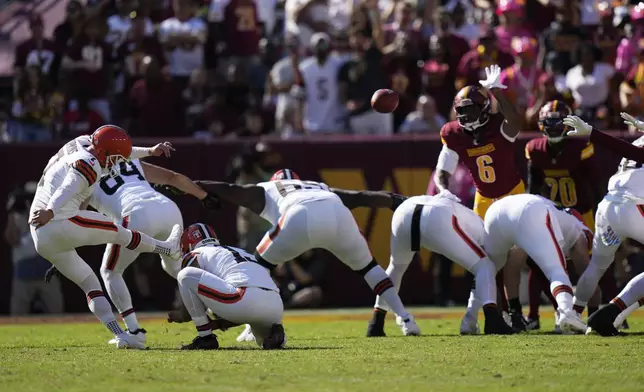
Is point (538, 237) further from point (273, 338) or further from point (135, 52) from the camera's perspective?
point (135, 52)

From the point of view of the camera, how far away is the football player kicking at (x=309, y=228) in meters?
9.87

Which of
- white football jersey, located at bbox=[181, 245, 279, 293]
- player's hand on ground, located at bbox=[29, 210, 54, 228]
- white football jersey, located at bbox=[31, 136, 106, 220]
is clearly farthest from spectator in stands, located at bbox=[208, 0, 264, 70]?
player's hand on ground, located at bbox=[29, 210, 54, 228]

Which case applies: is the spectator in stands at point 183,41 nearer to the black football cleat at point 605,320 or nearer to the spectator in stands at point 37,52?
the spectator in stands at point 37,52

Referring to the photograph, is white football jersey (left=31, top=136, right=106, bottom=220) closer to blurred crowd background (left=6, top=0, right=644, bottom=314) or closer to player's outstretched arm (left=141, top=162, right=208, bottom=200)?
player's outstretched arm (left=141, top=162, right=208, bottom=200)

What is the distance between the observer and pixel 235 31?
1678 cm

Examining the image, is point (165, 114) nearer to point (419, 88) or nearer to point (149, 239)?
point (419, 88)

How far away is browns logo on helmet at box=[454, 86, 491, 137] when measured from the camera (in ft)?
35.2

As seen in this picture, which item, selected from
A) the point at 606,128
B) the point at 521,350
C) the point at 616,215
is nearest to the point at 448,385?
the point at 521,350

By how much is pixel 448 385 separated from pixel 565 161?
4.88m

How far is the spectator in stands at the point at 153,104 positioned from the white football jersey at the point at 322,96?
176cm

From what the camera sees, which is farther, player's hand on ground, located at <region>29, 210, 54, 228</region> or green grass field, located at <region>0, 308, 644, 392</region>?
player's hand on ground, located at <region>29, 210, 54, 228</region>

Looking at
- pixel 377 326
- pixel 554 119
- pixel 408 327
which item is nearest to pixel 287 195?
pixel 377 326

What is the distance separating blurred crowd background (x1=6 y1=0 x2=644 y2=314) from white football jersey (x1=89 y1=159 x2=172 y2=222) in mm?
4460

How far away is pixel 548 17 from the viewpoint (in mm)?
16125
